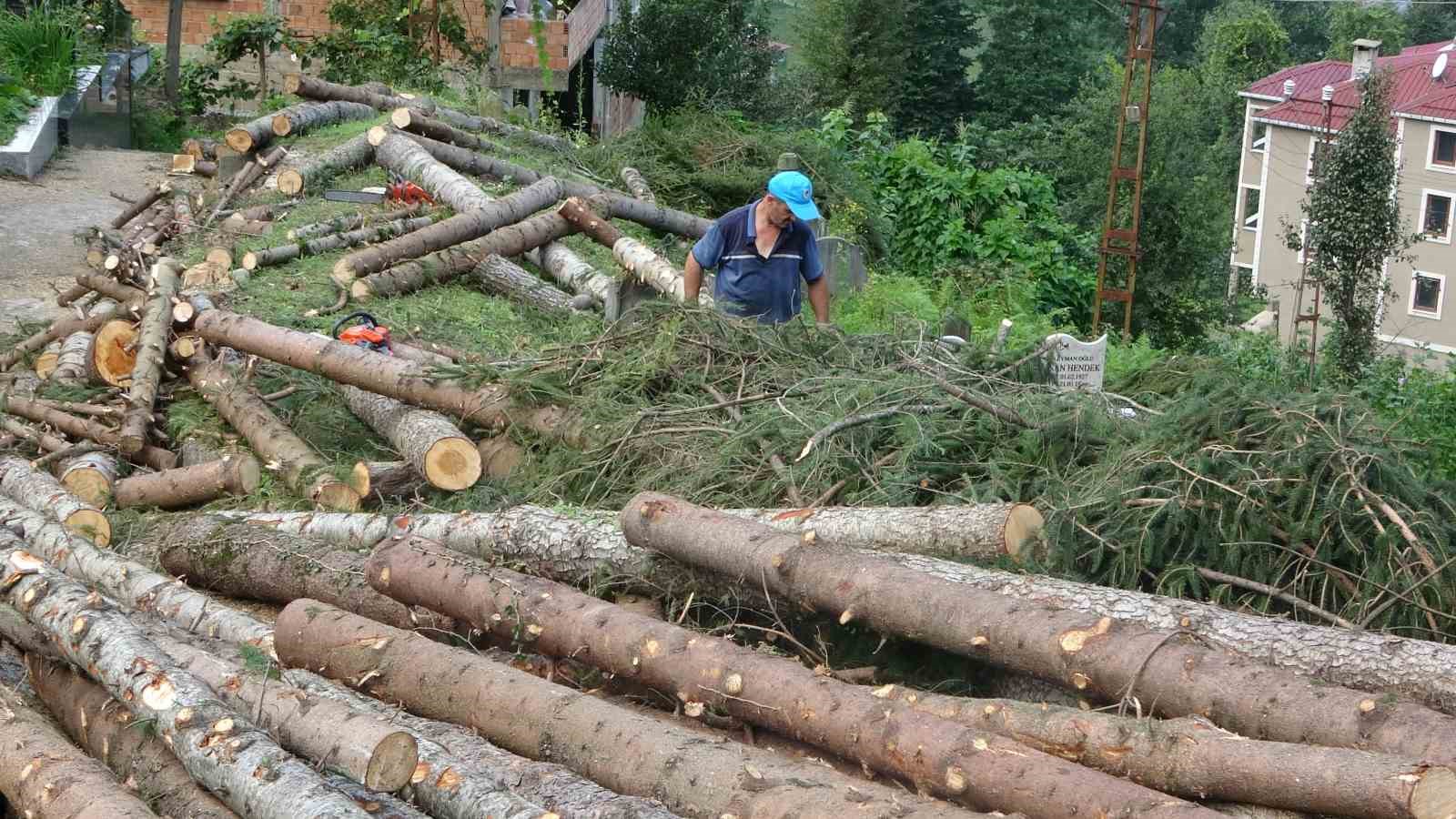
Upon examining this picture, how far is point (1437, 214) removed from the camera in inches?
1609

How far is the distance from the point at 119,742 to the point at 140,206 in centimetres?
1061

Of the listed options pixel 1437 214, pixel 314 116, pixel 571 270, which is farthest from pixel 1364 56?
pixel 571 270

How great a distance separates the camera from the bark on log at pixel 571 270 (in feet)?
36.8

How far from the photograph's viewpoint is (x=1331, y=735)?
369 centimetres

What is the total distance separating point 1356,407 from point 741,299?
3.29 meters

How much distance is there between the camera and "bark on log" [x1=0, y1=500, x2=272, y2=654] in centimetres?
525

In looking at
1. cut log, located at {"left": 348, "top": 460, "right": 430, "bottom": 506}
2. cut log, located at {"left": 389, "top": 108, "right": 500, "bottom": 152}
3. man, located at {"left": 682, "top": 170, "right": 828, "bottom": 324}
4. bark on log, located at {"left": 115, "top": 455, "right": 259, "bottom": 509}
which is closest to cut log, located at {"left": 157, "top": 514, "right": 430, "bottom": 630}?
bark on log, located at {"left": 115, "top": 455, "right": 259, "bottom": 509}

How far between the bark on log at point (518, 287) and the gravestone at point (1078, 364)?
495 centimetres

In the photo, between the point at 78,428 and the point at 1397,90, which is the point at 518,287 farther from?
the point at 1397,90

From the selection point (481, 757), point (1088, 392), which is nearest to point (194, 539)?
point (481, 757)

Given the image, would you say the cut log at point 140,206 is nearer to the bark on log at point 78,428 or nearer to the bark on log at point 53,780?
the bark on log at point 78,428

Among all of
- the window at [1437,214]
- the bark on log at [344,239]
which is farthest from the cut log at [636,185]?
the window at [1437,214]

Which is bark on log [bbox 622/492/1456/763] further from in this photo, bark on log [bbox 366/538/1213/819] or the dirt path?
the dirt path

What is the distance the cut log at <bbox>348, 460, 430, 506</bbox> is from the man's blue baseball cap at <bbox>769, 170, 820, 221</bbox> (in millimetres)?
2199
